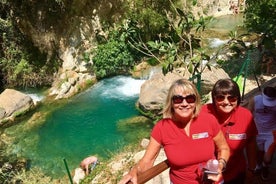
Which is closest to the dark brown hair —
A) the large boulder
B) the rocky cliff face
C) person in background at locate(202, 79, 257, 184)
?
person in background at locate(202, 79, 257, 184)

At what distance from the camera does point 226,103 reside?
123 inches

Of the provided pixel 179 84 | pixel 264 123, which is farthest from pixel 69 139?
pixel 179 84

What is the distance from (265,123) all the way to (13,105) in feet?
44.0

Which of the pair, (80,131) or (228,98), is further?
(80,131)

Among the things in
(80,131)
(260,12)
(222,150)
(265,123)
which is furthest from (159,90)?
(222,150)

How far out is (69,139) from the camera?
13.4 meters

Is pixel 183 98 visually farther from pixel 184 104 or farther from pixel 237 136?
pixel 237 136

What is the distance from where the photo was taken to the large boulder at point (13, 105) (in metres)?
15.3

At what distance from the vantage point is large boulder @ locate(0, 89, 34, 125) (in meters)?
15.3

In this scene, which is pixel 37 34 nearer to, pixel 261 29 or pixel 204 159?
pixel 261 29

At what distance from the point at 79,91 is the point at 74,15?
16.0 feet

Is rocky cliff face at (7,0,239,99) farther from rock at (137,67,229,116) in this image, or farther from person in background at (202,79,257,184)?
person in background at (202,79,257,184)

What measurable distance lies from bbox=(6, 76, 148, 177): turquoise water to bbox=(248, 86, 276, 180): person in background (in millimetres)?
7832

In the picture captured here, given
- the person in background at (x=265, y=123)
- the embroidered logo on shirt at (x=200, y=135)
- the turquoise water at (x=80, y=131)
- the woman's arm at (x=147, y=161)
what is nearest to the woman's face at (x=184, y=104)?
the embroidered logo on shirt at (x=200, y=135)
